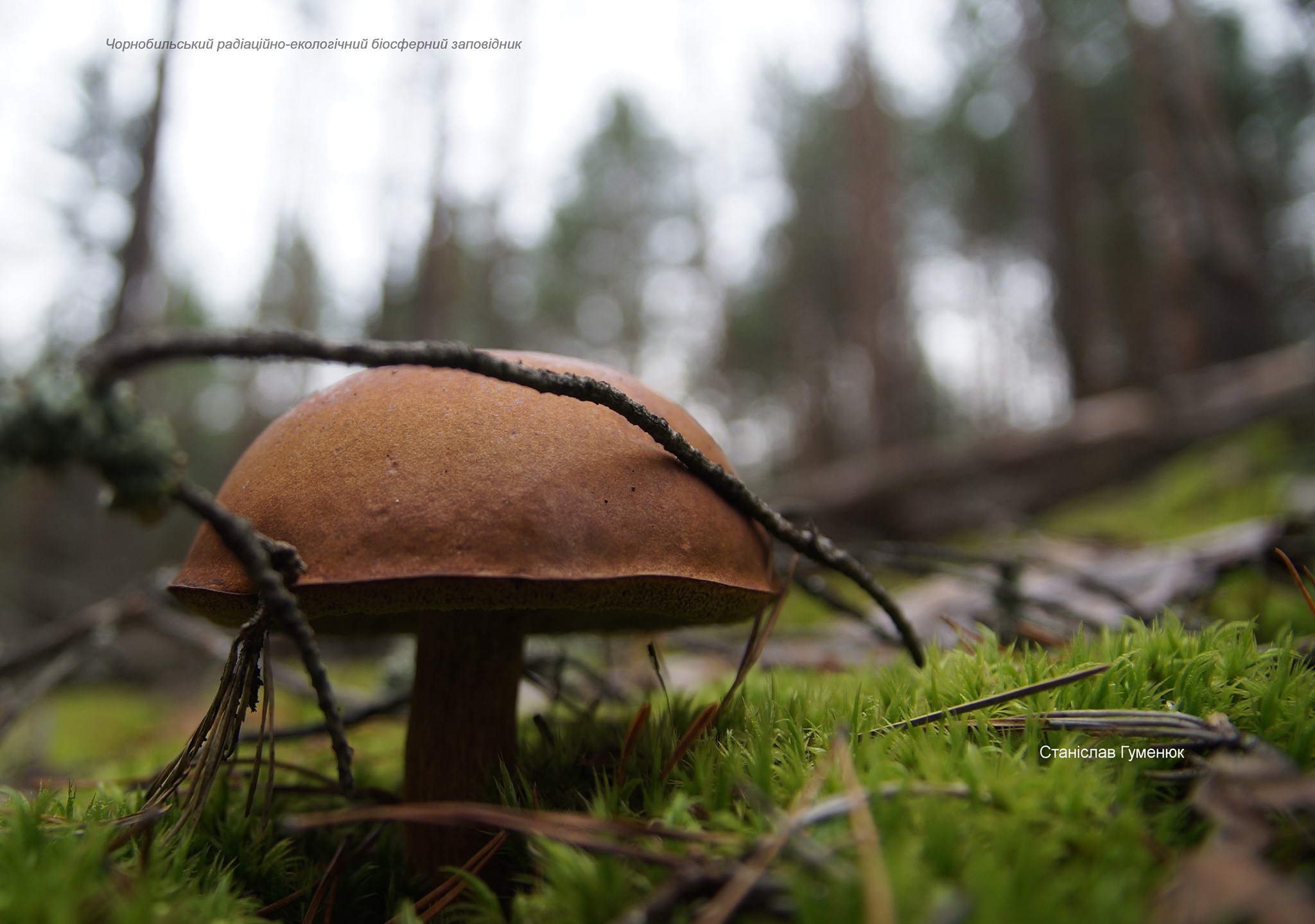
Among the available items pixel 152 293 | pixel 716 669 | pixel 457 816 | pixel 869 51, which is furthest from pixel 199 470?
pixel 457 816

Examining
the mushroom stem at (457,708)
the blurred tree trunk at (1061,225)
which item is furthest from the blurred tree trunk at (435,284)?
the mushroom stem at (457,708)

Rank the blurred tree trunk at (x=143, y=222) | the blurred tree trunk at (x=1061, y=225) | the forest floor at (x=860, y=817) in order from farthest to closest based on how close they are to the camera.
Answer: the blurred tree trunk at (x=1061, y=225) → the blurred tree trunk at (x=143, y=222) → the forest floor at (x=860, y=817)

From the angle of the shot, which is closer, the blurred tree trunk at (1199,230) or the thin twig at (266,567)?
the thin twig at (266,567)

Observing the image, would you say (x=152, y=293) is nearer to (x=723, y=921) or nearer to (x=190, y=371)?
(x=723, y=921)

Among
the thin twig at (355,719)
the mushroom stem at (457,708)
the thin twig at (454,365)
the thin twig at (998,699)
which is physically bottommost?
the thin twig at (355,719)

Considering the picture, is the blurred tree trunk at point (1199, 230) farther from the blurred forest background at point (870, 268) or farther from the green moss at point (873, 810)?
the green moss at point (873, 810)

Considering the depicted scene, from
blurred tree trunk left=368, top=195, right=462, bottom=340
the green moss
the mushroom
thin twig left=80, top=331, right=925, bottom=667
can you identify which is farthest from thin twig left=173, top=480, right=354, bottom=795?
blurred tree trunk left=368, top=195, right=462, bottom=340

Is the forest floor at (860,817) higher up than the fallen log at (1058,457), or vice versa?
the fallen log at (1058,457)
